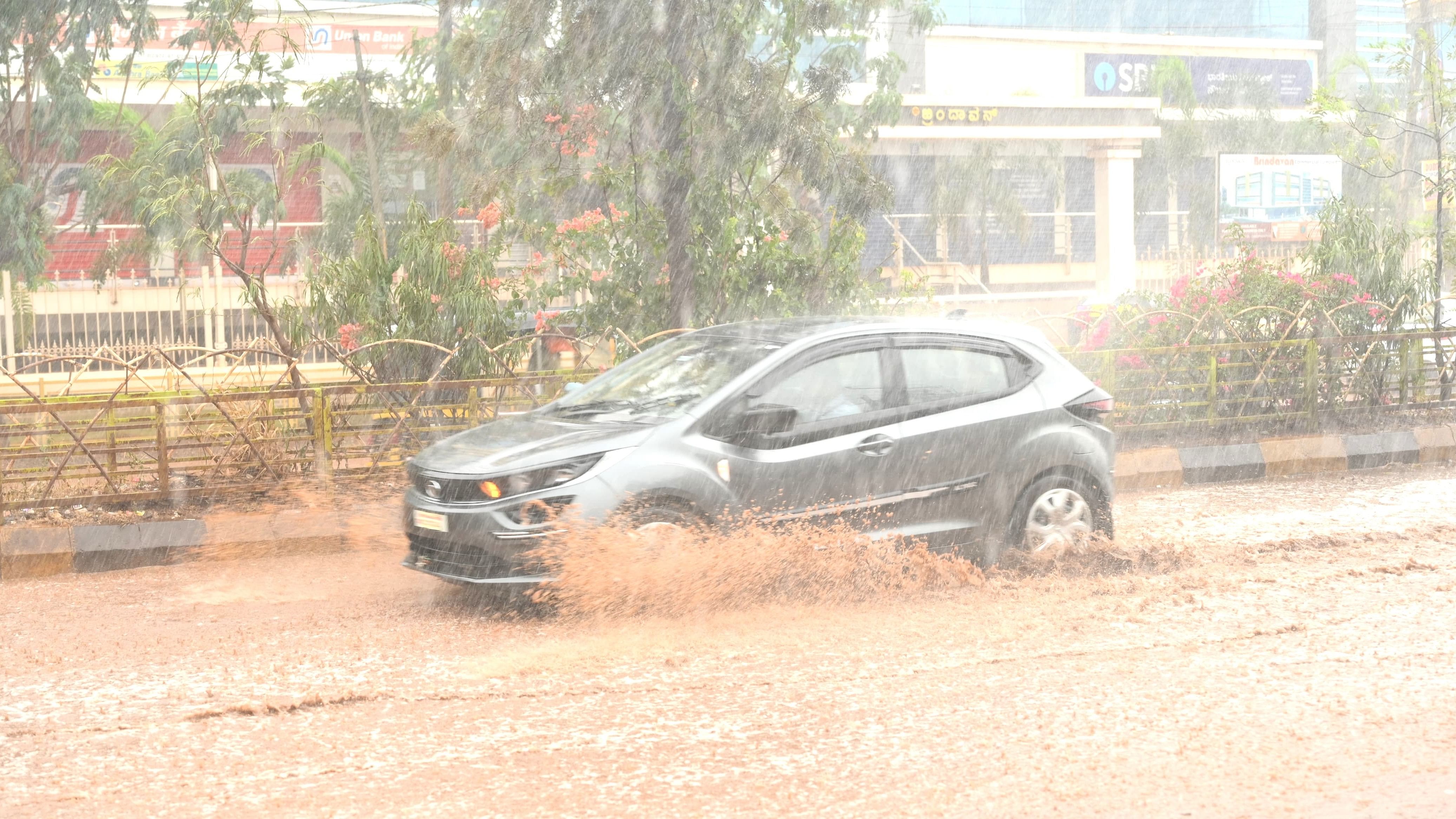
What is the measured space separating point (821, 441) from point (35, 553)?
4.89 metres

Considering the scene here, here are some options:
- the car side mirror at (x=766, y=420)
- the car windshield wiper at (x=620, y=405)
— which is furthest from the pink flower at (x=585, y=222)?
the car side mirror at (x=766, y=420)

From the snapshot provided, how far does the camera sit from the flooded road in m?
4.37

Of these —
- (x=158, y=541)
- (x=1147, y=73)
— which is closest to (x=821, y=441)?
(x=158, y=541)

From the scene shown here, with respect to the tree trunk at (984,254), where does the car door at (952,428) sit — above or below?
below

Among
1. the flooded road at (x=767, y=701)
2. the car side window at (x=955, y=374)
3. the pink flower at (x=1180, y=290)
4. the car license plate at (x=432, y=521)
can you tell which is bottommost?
the flooded road at (x=767, y=701)

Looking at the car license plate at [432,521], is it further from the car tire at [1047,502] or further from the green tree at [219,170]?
the green tree at [219,170]

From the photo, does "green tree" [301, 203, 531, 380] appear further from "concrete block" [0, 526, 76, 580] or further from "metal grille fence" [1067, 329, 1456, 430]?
"metal grille fence" [1067, 329, 1456, 430]

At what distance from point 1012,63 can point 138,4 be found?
27.8m

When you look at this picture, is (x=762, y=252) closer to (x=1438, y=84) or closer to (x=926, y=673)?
(x=926, y=673)

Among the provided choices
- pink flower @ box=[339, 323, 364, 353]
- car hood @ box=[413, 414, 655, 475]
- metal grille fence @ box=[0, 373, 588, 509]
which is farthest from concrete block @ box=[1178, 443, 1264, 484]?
Answer: pink flower @ box=[339, 323, 364, 353]

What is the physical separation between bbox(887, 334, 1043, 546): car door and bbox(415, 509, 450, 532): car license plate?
2173mm

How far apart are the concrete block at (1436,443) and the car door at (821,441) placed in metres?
7.15

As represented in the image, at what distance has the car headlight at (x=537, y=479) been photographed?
21.5ft

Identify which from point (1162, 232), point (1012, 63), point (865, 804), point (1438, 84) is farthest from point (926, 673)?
point (1012, 63)
